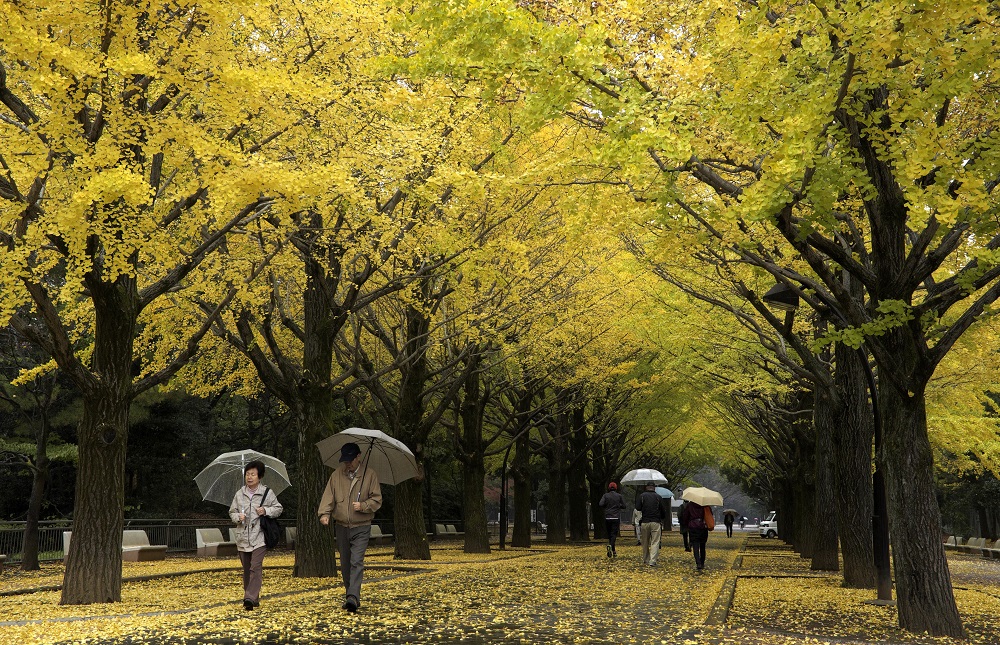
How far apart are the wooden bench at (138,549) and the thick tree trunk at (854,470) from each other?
15327mm

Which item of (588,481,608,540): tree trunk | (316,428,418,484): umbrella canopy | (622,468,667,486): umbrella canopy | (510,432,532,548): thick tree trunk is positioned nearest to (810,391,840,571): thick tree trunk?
(622,468,667,486): umbrella canopy

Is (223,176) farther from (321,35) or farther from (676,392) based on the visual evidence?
(676,392)

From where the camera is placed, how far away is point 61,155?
1280 cm

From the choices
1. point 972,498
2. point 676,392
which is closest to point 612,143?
point 676,392

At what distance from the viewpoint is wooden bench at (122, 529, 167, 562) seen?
67.5 ft

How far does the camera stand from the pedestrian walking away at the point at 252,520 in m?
9.93

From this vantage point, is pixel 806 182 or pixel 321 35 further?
pixel 321 35

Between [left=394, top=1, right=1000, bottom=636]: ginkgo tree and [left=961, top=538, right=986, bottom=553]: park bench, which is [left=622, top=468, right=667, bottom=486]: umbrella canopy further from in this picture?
[left=961, top=538, right=986, bottom=553]: park bench

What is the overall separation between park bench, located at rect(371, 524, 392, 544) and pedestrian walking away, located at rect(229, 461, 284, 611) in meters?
20.8

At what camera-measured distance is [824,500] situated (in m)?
18.0

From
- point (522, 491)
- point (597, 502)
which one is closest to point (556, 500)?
point (522, 491)

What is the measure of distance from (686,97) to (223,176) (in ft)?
17.5

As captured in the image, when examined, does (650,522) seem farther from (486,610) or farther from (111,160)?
(111,160)

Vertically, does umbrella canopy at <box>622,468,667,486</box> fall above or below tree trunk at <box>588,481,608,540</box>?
above
